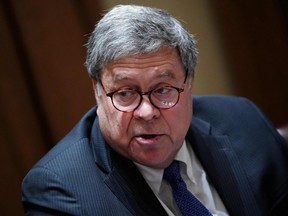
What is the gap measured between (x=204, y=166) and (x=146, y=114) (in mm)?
430

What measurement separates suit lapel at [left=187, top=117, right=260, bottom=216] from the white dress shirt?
22mm

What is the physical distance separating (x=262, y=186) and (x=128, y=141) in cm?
59

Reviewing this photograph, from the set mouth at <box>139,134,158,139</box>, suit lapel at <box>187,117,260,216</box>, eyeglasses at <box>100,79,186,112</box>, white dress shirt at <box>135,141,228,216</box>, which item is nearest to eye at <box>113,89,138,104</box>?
eyeglasses at <box>100,79,186,112</box>

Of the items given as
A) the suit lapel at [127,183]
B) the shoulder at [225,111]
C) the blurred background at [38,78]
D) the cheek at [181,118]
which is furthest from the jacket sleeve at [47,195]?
the shoulder at [225,111]

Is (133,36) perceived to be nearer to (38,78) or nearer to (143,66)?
(143,66)

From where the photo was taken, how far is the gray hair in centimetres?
119

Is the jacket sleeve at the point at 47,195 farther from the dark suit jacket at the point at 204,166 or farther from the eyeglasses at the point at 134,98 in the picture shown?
the eyeglasses at the point at 134,98

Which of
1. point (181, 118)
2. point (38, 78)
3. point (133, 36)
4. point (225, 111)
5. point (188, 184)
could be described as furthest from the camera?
A: point (38, 78)

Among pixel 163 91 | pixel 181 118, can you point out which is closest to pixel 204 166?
pixel 181 118

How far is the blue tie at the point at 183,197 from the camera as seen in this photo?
4.41 ft

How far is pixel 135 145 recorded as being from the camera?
126 cm

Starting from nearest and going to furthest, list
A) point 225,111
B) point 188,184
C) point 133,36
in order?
point 133,36 < point 188,184 < point 225,111

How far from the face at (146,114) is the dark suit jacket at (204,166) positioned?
0.29 ft

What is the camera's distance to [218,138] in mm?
1598
